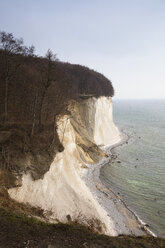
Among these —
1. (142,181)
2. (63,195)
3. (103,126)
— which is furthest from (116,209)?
(103,126)

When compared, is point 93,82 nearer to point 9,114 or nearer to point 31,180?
point 9,114

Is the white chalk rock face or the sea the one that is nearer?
the sea

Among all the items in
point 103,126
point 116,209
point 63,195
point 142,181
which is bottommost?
point 116,209

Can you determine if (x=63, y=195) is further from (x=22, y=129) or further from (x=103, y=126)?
(x=103, y=126)

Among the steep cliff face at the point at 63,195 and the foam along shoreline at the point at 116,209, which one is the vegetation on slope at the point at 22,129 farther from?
the foam along shoreline at the point at 116,209

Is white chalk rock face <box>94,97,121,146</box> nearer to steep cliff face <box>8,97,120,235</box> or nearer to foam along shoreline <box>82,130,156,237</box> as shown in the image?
foam along shoreline <box>82,130,156,237</box>

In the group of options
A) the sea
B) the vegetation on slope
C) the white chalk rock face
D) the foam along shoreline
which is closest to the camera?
the vegetation on slope

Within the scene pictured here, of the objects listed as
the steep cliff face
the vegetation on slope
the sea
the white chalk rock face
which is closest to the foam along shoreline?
the sea

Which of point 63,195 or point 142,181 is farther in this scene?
point 142,181

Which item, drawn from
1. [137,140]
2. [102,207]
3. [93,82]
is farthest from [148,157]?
[93,82]
